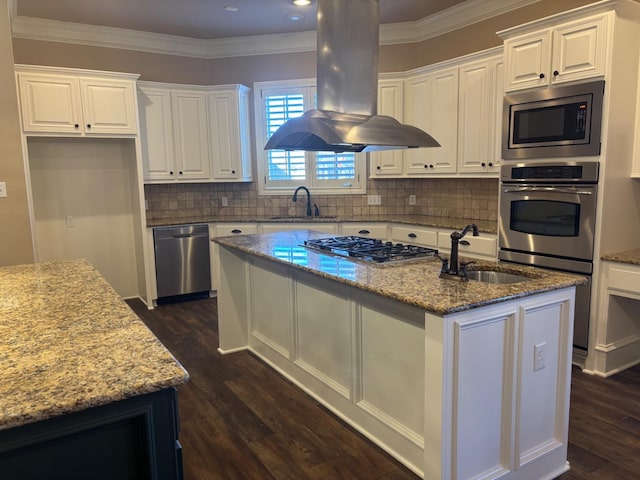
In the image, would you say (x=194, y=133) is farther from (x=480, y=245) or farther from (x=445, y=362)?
(x=445, y=362)

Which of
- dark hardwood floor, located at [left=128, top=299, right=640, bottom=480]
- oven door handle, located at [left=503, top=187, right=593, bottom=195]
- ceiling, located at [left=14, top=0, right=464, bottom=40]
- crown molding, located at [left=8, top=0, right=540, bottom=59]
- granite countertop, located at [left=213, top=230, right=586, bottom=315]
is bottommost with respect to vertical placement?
dark hardwood floor, located at [left=128, top=299, right=640, bottom=480]

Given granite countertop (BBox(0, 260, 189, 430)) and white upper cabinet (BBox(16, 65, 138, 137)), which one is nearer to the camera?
granite countertop (BBox(0, 260, 189, 430))

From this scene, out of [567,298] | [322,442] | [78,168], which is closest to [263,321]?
[322,442]

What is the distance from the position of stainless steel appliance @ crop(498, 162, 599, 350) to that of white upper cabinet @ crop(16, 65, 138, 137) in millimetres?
3653

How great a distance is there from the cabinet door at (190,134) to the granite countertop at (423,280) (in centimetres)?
271

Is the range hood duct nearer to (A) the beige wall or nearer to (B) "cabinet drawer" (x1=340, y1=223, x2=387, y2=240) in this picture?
(A) the beige wall

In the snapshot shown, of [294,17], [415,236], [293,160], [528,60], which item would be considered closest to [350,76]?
[528,60]

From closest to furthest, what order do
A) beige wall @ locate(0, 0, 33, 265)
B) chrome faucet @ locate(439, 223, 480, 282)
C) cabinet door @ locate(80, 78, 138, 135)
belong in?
1. chrome faucet @ locate(439, 223, 480, 282)
2. beige wall @ locate(0, 0, 33, 265)
3. cabinet door @ locate(80, 78, 138, 135)

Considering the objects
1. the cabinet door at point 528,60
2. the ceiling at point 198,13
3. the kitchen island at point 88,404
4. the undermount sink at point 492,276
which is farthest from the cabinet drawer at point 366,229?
the kitchen island at point 88,404

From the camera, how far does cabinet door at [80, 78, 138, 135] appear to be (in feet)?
14.9

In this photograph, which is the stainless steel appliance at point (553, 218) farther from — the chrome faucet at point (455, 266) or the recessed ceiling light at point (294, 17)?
the recessed ceiling light at point (294, 17)

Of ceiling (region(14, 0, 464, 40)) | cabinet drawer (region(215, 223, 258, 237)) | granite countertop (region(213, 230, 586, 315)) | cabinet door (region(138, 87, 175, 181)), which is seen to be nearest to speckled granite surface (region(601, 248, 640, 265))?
granite countertop (region(213, 230, 586, 315))

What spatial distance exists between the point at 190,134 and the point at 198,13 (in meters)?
1.29

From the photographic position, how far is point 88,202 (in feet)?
16.8
